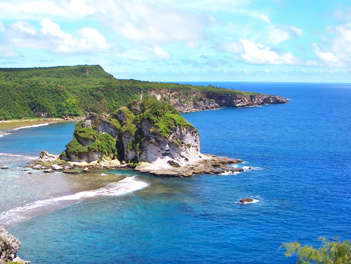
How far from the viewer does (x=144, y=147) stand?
83250mm

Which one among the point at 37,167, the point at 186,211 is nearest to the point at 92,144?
the point at 37,167

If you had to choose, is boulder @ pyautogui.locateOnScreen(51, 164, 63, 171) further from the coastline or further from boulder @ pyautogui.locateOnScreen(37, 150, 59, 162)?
the coastline

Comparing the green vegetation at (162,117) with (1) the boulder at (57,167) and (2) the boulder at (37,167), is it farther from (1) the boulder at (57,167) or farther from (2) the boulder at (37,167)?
(2) the boulder at (37,167)

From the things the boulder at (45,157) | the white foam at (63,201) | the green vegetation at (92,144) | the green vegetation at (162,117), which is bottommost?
the white foam at (63,201)

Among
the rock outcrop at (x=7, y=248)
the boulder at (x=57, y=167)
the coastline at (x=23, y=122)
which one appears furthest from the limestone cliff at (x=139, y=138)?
the coastline at (x=23, y=122)

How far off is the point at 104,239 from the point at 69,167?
37334mm

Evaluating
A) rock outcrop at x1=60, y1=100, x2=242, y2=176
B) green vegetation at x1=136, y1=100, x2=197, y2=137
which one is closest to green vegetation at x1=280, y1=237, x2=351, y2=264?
rock outcrop at x1=60, y1=100, x2=242, y2=176

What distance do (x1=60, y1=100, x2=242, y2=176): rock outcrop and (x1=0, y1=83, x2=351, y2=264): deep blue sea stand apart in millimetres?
4572

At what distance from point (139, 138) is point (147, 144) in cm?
398

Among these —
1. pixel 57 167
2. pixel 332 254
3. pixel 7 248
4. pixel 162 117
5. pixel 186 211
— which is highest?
pixel 162 117

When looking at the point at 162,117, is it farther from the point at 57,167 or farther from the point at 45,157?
the point at 45,157

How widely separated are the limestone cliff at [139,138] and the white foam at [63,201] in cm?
952

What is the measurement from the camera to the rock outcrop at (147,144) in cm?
8188

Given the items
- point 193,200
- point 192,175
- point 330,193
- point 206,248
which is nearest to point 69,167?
point 192,175
